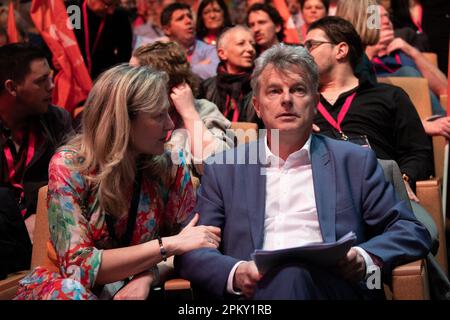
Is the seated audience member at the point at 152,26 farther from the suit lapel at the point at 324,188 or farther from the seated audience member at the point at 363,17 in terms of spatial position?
the suit lapel at the point at 324,188

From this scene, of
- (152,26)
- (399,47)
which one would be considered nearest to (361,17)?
(399,47)

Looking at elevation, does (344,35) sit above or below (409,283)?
above

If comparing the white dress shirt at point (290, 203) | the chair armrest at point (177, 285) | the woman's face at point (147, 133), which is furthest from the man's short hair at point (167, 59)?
the chair armrest at point (177, 285)

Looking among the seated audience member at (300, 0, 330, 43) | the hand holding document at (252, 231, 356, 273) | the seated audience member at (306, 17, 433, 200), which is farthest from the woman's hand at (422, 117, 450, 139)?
the seated audience member at (300, 0, 330, 43)

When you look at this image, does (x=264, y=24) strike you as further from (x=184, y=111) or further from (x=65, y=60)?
(x=184, y=111)

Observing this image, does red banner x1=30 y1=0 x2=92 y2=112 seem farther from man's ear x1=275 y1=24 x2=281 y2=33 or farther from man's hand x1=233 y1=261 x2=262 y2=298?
man's hand x1=233 y1=261 x2=262 y2=298

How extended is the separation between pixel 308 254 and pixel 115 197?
852 mm

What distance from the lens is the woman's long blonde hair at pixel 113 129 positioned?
10.9 ft

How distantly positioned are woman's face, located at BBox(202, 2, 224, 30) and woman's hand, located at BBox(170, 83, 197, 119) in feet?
8.96

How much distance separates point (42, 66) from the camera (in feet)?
15.6

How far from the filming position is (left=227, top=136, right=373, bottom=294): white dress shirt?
11.0 ft

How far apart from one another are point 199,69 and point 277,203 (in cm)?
327

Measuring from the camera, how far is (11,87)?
186 inches

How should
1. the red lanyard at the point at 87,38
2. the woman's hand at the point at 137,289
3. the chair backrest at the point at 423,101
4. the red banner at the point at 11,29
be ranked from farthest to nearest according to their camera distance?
1. the red banner at the point at 11,29
2. the red lanyard at the point at 87,38
3. the chair backrest at the point at 423,101
4. the woman's hand at the point at 137,289
